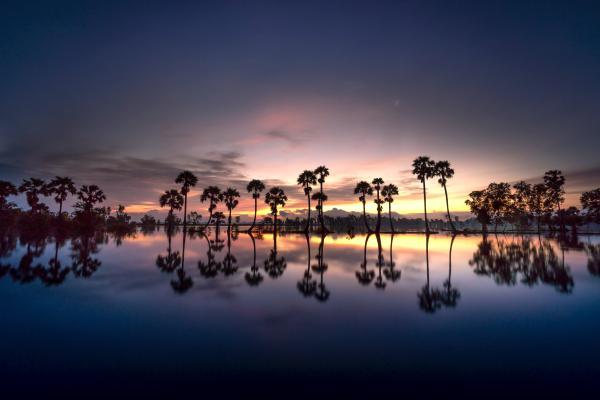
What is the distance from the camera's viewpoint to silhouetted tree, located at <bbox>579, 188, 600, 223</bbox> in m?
64.6

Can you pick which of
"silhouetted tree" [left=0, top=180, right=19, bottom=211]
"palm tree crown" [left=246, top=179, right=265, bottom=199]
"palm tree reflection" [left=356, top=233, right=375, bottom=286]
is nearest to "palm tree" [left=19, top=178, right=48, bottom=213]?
"silhouetted tree" [left=0, top=180, right=19, bottom=211]

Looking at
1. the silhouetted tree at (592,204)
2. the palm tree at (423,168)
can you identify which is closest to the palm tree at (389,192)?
the palm tree at (423,168)

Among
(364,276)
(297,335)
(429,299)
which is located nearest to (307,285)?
(364,276)

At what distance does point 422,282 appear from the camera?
39.8 feet

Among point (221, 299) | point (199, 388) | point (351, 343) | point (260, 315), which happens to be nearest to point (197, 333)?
point (260, 315)

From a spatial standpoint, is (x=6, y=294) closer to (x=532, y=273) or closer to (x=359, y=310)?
(x=359, y=310)

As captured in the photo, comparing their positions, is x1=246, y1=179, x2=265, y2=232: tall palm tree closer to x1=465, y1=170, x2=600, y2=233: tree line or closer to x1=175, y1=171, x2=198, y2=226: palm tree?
x1=175, y1=171, x2=198, y2=226: palm tree

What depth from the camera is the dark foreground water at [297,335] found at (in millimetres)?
4336

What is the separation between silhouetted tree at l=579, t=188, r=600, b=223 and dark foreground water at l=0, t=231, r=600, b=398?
79716mm

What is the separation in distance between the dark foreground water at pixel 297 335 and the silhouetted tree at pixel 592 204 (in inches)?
3138

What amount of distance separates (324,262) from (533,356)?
13.1 metres

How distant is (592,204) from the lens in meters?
66.1

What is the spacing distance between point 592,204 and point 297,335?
9552 cm

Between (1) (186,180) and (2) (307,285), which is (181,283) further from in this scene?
(1) (186,180)
